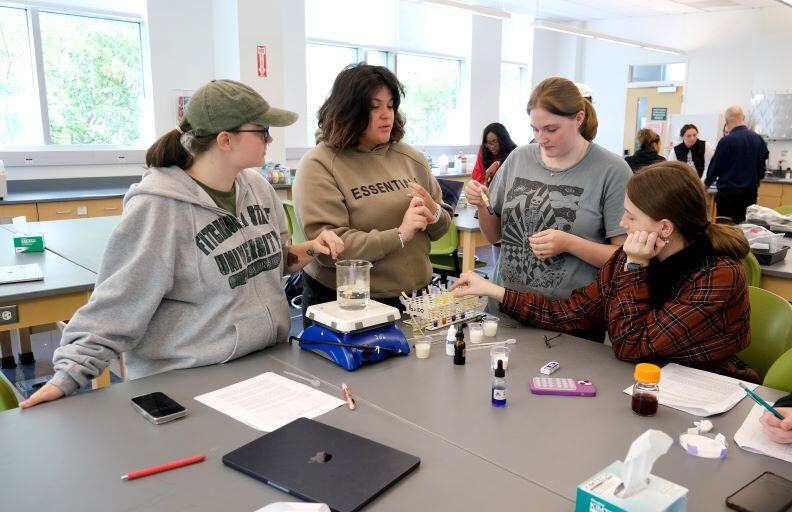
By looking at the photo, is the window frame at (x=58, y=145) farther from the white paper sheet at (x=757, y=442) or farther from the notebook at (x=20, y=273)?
the white paper sheet at (x=757, y=442)

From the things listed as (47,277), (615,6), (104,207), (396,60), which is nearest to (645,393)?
(47,277)

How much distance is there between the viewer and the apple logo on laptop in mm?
1122

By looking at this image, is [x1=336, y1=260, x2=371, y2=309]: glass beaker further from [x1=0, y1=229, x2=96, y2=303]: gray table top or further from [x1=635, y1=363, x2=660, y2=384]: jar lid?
[x1=0, y1=229, x2=96, y2=303]: gray table top

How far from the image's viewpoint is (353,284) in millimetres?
1769

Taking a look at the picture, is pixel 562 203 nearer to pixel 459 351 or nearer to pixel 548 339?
pixel 548 339

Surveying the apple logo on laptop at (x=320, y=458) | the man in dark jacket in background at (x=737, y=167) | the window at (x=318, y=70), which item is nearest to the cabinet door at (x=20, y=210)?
the window at (x=318, y=70)

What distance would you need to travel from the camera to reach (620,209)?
1923 millimetres

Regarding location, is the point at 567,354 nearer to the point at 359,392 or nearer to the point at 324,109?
the point at 359,392

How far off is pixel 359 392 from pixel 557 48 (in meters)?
10.0

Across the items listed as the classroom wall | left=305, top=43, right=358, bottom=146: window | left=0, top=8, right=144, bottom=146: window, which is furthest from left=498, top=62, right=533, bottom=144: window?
left=0, top=8, right=144, bottom=146: window

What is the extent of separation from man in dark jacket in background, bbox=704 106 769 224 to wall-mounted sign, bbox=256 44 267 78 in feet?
16.4

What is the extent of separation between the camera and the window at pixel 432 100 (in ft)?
26.9

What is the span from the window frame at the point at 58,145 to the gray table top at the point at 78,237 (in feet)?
6.14

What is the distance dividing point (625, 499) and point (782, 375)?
0.94 m
